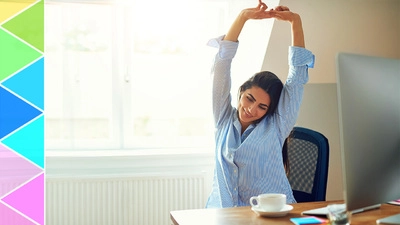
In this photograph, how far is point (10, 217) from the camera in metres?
2.79

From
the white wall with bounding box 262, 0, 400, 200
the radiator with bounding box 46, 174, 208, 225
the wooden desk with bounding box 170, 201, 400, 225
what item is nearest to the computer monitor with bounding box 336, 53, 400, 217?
the wooden desk with bounding box 170, 201, 400, 225

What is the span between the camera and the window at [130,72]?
321cm

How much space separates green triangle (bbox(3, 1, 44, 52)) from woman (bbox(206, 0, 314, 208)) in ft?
3.67

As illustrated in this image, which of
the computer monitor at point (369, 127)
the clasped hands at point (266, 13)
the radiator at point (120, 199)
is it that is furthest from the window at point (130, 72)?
the computer monitor at point (369, 127)

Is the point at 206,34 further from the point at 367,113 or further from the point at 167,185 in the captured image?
the point at 367,113

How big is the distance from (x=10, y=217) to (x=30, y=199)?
0.46 ft

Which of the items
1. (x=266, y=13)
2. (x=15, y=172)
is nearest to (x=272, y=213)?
(x=266, y=13)

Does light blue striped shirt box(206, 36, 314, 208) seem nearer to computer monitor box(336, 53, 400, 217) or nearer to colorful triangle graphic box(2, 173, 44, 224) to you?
computer monitor box(336, 53, 400, 217)

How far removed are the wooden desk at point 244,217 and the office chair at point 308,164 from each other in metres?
0.35

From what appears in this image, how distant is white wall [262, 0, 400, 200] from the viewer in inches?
120

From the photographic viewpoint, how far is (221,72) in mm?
2242

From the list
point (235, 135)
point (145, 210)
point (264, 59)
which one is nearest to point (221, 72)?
point (235, 135)

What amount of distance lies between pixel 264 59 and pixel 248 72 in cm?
22

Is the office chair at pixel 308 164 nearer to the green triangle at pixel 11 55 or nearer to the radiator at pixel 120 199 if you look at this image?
the radiator at pixel 120 199
